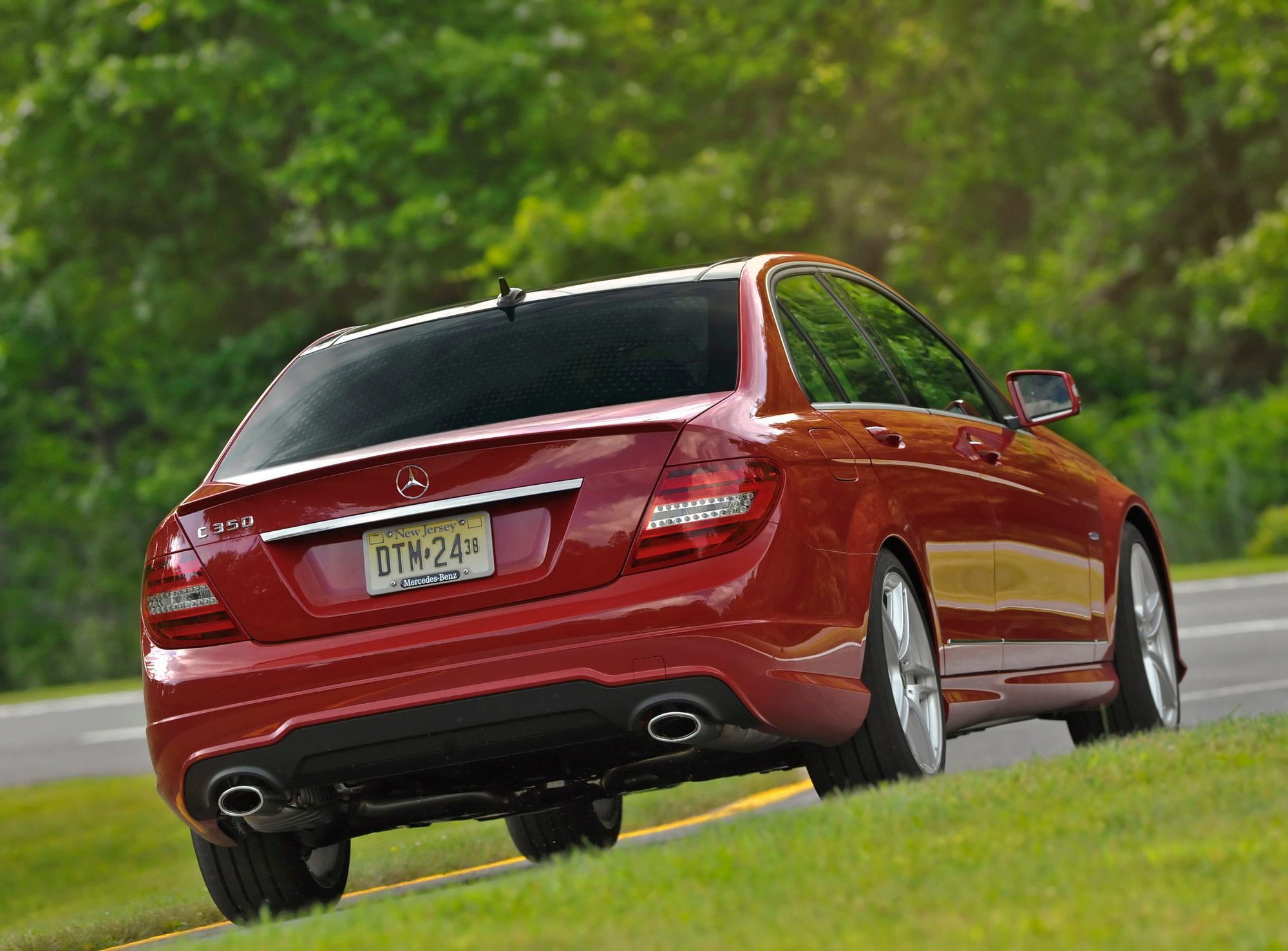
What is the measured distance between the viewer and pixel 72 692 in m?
24.2

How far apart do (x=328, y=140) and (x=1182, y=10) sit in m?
12.1

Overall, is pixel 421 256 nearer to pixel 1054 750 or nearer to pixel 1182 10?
pixel 1182 10

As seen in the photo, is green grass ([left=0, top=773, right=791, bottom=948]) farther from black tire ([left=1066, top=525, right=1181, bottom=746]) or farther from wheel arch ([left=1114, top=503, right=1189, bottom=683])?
wheel arch ([left=1114, top=503, right=1189, bottom=683])

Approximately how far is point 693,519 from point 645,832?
12.3 ft

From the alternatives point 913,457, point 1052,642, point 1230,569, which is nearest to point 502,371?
point 913,457

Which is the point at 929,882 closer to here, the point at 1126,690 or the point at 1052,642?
the point at 1052,642

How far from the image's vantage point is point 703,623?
5137 mm

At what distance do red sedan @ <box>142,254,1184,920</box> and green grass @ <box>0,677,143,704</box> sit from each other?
687 inches

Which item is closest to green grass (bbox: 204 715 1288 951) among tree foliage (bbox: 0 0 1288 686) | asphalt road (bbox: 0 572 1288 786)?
asphalt road (bbox: 0 572 1288 786)

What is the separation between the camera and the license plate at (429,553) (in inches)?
206

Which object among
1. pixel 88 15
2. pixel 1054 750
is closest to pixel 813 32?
pixel 88 15

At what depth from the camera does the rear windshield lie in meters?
5.66

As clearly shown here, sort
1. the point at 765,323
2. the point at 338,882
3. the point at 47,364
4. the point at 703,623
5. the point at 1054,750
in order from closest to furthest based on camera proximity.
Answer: the point at 703,623
the point at 765,323
the point at 338,882
the point at 1054,750
the point at 47,364

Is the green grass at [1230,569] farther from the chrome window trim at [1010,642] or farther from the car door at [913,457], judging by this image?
the car door at [913,457]
